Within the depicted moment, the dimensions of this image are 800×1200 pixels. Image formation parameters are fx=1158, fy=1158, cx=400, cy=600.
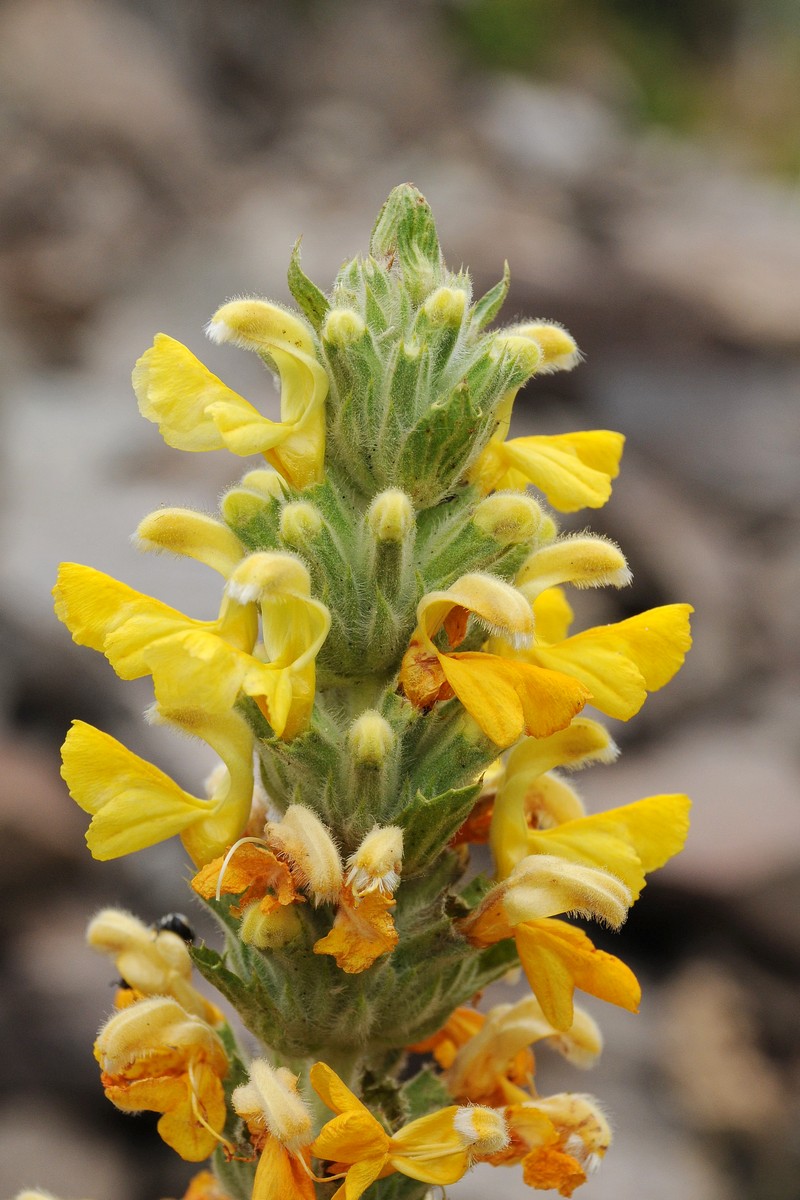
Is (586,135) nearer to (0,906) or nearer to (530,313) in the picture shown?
(530,313)

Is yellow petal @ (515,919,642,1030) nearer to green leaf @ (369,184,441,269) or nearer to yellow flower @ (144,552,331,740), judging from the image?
yellow flower @ (144,552,331,740)

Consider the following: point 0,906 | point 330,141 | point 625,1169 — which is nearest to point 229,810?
point 625,1169

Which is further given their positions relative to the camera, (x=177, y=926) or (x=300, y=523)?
(x=177, y=926)

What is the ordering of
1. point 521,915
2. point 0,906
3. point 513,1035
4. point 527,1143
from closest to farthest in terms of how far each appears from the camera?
point 521,915, point 527,1143, point 513,1035, point 0,906

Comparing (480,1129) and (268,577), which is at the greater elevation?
(268,577)

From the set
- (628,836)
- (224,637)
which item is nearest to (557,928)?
(628,836)

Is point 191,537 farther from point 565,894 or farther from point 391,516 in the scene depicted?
point 565,894

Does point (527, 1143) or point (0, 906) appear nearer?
point (527, 1143)
